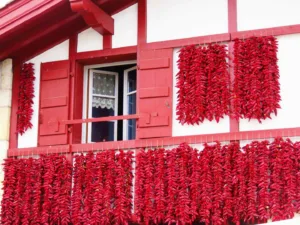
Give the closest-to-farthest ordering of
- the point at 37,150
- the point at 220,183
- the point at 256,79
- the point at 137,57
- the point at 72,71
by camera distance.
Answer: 1. the point at 220,183
2. the point at 256,79
3. the point at 137,57
4. the point at 37,150
5. the point at 72,71

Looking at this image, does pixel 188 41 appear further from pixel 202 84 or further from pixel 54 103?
pixel 54 103

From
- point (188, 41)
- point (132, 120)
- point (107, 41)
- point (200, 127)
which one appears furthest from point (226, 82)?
point (107, 41)

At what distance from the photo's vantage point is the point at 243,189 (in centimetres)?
873

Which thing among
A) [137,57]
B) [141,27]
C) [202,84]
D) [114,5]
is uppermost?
[114,5]

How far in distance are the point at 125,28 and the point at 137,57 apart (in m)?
0.47

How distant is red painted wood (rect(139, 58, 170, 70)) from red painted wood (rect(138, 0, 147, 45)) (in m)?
0.29

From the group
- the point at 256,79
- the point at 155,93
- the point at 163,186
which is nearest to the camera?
the point at 163,186

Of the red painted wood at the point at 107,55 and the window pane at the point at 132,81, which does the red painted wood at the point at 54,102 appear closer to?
the red painted wood at the point at 107,55

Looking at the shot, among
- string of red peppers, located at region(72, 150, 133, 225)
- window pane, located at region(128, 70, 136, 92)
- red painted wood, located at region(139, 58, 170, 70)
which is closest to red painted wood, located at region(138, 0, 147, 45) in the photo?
red painted wood, located at region(139, 58, 170, 70)

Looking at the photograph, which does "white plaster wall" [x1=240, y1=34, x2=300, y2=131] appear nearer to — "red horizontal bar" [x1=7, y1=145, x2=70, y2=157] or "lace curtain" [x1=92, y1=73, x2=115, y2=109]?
"lace curtain" [x1=92, y1=73, x2=115, y2=109]

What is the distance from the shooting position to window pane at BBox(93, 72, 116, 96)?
10477 millimetres

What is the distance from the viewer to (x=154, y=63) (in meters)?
9.74

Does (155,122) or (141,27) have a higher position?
(141,27)

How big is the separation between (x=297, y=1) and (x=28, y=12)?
3.27 meters
